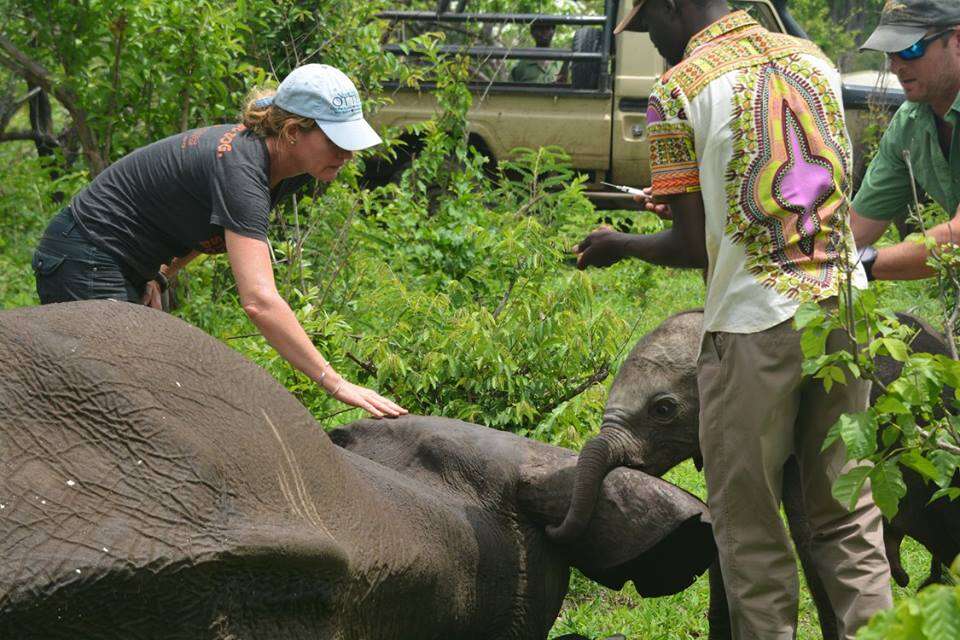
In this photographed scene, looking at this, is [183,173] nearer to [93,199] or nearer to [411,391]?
[93,199]

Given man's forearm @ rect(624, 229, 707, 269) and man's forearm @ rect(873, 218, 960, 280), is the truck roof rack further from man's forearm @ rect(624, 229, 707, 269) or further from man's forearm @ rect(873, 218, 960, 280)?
man's forearm @ rect(624, 229, 707, 269)

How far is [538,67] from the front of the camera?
1285 centimetres

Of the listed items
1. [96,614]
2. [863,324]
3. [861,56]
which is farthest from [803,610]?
[861,56]

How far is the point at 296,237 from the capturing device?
23.1 ft

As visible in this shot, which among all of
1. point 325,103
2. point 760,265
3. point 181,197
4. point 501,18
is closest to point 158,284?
point 181,197

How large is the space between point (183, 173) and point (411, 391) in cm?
163

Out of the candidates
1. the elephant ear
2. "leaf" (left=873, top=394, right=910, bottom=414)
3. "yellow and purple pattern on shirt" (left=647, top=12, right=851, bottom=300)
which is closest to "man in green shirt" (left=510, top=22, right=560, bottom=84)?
the elephant ear

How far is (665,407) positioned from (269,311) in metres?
1.21

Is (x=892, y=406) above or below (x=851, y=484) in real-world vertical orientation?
above

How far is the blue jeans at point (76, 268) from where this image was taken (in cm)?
414

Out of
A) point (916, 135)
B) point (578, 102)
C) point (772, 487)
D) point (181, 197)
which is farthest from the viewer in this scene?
point (578, 102)

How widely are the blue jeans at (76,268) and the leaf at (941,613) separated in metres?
2.94

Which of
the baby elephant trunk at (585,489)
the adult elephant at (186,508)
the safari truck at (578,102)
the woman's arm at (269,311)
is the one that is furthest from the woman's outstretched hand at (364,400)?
the safari truck at (578,102)

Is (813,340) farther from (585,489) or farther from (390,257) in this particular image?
(390,257)
